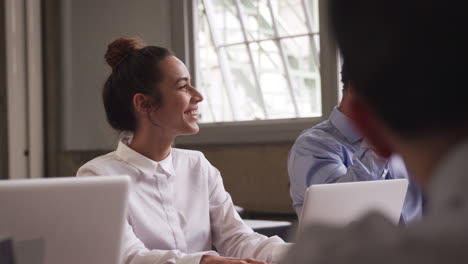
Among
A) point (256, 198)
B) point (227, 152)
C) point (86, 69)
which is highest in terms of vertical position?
point (86, 69)

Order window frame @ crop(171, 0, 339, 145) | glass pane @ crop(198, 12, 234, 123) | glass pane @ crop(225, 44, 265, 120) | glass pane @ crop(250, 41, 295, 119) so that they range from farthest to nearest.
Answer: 1. glass pane @ crop(198, 12, 234, 123)
2. glass pane @ crop(225, 44, 265, 120)
3. glass pane @ crop(250, 41, 295, 119)
4. window frame @ crop(171, 0, 339, 145)

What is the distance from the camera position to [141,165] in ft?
6.91

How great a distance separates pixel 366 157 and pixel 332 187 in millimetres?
637

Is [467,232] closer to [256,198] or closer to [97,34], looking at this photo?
[256,198]

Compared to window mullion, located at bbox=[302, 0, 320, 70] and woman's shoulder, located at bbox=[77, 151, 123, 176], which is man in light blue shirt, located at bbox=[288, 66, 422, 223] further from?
window mullion, located at bbox=[302, 0, 320, 70]

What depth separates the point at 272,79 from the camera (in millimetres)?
4031

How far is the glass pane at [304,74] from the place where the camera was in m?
3.81

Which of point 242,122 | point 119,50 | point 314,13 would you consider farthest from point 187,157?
point 314,13

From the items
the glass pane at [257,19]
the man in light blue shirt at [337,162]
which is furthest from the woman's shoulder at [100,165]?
the glass pane at [257,19]

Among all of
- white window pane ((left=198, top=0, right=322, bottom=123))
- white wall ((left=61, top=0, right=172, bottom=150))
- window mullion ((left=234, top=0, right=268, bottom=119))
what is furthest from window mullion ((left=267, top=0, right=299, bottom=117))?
white wall ((left=61, top=0, right=172, bottom=150))

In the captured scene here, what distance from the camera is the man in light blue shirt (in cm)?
216

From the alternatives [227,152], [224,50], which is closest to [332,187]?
[227,152]

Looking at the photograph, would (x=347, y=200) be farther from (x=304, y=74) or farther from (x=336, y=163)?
(x=304, y=74)

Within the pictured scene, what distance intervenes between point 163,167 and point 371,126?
164 centimetres
